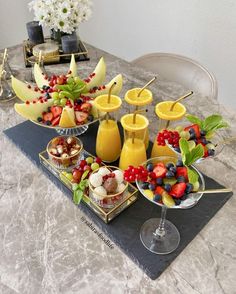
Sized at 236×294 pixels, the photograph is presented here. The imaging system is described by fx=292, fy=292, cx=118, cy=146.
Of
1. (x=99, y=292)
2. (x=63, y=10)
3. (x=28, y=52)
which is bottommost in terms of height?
(x=99, y=292)

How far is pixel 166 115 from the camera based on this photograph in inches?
30.9

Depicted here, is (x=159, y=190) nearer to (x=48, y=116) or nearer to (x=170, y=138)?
(x=170, y=138)

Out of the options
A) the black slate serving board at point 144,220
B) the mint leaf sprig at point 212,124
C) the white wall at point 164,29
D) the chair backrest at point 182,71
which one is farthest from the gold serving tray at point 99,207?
the white wall at point 164,29

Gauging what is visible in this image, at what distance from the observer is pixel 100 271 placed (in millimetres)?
642

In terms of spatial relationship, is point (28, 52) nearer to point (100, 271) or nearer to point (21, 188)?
point (21, 188)

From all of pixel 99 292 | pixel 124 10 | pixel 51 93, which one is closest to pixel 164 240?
pixel 99 292

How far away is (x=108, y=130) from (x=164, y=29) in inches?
55.4

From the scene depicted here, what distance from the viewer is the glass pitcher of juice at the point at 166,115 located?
0.78m

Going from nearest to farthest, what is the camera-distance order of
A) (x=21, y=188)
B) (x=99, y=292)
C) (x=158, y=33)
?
(x=99, y=292)
(x=21, y=188)
(x=158, y=33)

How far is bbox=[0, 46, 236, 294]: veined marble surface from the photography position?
0.62 metres

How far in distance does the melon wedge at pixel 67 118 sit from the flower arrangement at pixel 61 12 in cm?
68

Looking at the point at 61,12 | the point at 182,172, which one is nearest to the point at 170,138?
the point at 182,172

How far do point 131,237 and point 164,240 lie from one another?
0.08 metres

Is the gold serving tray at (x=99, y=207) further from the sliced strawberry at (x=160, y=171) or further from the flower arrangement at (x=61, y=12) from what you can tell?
the flower arrangement at (x=61, y=12)
